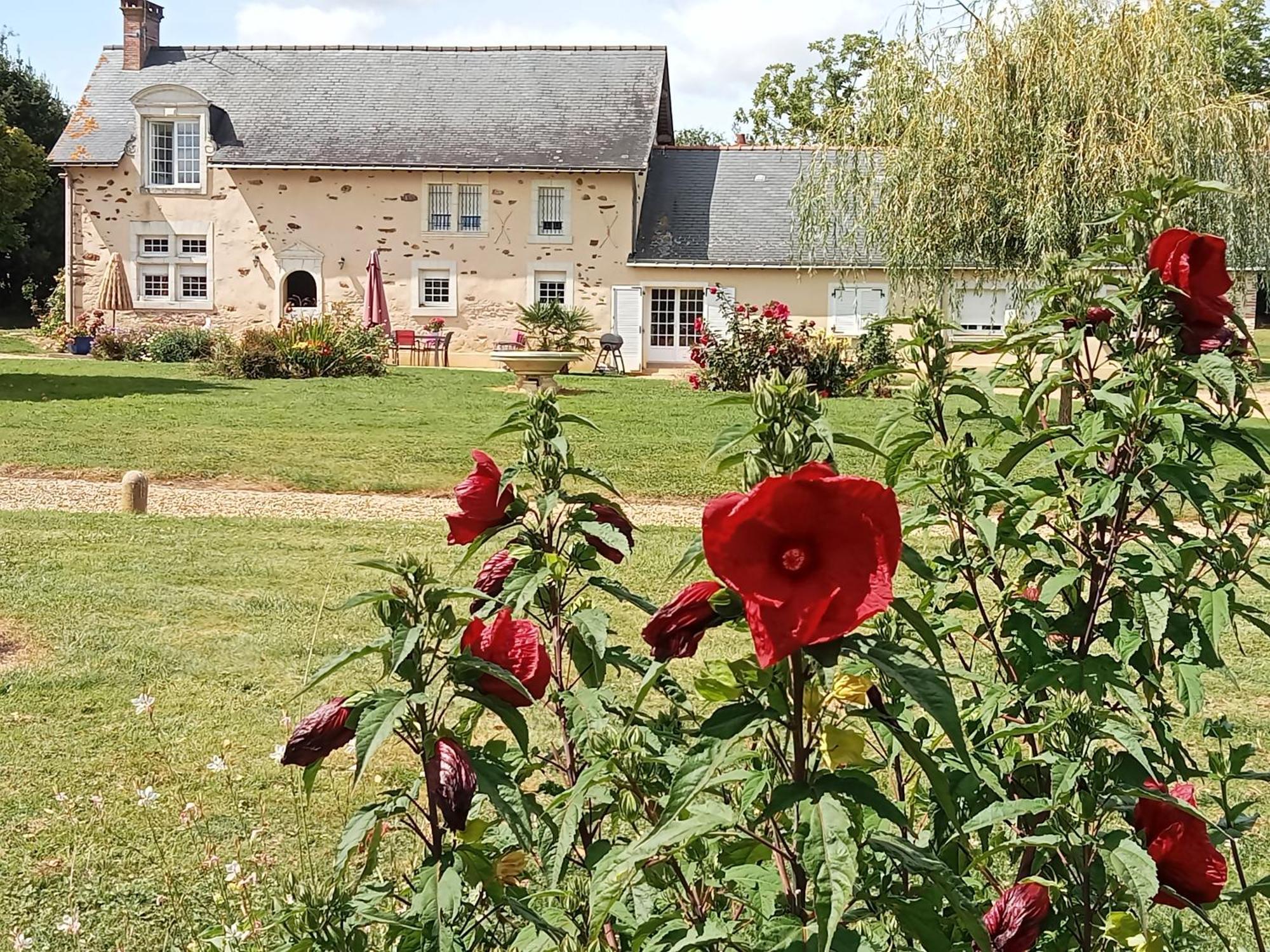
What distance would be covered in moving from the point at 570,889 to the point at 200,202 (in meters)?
27.7

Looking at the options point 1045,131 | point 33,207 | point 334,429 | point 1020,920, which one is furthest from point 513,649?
point 33,207

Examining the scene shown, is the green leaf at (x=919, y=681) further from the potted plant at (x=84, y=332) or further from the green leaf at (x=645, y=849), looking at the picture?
the potted plant at (x=84, y=332)

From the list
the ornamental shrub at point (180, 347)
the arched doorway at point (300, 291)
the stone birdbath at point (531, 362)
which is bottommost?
the stone birdbath at point (531, 362)

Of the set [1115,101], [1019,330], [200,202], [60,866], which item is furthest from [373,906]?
[200,202]

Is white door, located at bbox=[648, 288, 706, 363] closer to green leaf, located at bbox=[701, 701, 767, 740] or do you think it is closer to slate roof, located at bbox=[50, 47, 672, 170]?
slate roof, located at bbox=[50, 47, 672, 170]

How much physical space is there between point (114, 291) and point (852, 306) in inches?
599

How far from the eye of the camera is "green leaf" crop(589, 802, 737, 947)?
47.9 inches

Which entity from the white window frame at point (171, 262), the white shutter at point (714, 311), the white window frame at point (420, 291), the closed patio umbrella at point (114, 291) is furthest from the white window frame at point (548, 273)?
the closed patio umbrella at point (114, 291)

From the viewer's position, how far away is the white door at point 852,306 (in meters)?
25.2

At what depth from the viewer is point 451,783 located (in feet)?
4.64

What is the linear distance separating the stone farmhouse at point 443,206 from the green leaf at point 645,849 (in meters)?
24.1

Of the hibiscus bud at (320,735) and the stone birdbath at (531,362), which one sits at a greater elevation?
the stone birdbath at (531,362)

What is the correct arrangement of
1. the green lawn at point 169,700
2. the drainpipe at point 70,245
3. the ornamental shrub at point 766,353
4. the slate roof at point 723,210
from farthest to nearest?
the drainpipe at point 70,245 → the slate roof at point 723,210 → the ornamental shrub at point 766,353 → the green lawn at point 169,700

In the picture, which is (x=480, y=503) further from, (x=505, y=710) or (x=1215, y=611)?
(x=1215, y=611)
